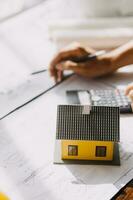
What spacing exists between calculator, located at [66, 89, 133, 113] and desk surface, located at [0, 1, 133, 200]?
0.08ft

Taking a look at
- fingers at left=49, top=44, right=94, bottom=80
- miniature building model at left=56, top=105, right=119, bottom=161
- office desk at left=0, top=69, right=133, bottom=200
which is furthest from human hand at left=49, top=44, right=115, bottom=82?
miniature building model at left=56, top=105, right=119, bottom=161

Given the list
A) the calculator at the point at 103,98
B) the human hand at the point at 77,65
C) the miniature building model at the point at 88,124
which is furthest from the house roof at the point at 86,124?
the human hand at the point at 77,65

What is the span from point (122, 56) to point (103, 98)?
196 millimetres

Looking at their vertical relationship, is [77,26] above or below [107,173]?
above

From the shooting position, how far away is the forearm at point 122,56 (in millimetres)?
1136

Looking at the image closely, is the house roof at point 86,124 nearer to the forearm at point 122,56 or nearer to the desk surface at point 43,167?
the desk surface at point 43,167

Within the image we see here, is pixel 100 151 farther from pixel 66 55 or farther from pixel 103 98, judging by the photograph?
pixel 66 55

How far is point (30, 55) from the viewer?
1224 millimetres

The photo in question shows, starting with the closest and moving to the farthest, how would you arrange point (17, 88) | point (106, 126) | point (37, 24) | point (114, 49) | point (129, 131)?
point (106, 126) → point (129, 131) → point (17, 88) → point (114, 49) → point (37, 24)

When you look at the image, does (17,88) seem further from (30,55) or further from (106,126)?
(106,126)

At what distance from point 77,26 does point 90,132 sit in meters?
0.53

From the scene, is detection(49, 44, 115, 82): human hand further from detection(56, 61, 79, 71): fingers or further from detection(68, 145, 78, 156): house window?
detection(68, 145, 78, 156): house window

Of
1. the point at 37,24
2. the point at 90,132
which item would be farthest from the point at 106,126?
the point at 37,24

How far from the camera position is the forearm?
1136mm
